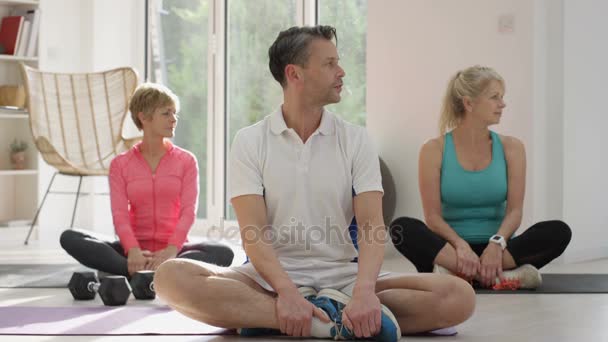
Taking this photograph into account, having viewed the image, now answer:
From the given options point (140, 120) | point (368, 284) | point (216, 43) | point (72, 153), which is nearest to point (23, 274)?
point (140, 120)

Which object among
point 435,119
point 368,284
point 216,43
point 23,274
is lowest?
point 23,274

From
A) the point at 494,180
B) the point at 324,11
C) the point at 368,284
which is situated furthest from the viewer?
the point at 324,11

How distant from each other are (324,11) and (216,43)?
922mm

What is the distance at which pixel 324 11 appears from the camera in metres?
5.59

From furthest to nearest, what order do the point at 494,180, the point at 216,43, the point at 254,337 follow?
the point at 216,43, the point at 494,180, the point at 254,337

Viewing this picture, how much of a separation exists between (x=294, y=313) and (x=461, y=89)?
5.36ft

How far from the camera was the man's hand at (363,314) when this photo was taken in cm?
216

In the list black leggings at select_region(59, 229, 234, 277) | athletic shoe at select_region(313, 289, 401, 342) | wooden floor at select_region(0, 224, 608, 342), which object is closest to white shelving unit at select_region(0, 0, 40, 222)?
black leggings at select_region(59, 229, 234, 277)

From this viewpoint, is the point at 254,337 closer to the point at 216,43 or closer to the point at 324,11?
the point at 324,11

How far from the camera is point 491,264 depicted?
335 centimetres

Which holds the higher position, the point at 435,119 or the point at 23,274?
the point at 435,119

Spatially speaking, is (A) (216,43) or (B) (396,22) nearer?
(B) (396,22)

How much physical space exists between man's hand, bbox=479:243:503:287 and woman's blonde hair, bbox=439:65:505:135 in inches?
21.7

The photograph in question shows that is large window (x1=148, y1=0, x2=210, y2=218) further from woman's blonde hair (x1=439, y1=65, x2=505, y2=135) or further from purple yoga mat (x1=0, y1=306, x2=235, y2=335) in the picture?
purple yoga mat (x1=0, y1=306, x2=235, y2=335)
